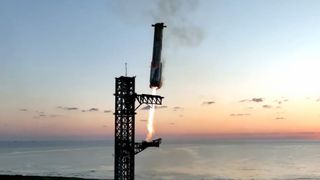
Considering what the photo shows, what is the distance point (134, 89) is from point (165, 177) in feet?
283

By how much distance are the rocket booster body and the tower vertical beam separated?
541cm

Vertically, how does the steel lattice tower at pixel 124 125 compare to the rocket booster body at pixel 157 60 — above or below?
below

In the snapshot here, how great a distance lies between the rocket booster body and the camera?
2376 inches

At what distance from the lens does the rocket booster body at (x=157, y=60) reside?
60.3m

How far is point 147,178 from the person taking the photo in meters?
134

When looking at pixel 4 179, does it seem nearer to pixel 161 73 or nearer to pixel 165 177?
pixel 161 73

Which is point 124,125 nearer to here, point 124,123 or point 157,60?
point 124,123

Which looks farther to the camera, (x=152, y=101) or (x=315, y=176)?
(x=315, y=176)

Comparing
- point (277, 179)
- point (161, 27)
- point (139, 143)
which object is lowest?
point (277, 179)

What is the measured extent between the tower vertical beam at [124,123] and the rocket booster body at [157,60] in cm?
541

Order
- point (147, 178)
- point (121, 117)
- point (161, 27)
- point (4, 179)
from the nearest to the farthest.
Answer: point (121, 117)
point (161, 27)
point (4, 179)
point (147, 178)

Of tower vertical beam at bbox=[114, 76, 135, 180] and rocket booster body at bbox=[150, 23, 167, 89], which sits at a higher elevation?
rocket booster body at bbox=[150, 23, 167, 89]

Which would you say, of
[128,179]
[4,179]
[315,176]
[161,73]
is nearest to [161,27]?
[161,73]

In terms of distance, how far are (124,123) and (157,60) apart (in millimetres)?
10964
